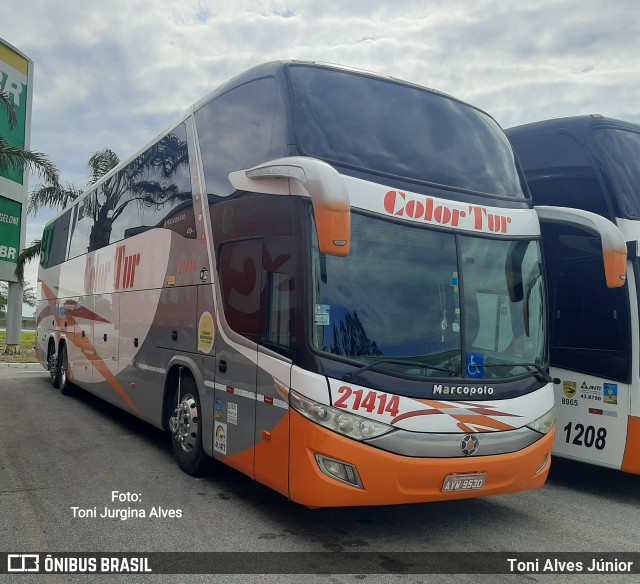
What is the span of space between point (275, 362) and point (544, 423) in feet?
7.64

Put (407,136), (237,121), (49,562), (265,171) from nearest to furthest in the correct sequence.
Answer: (49,562), (265,171), (407,136), (237,121)

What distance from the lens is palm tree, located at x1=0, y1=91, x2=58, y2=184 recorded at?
52.6 feet

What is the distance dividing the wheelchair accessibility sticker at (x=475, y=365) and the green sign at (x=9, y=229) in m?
22.9

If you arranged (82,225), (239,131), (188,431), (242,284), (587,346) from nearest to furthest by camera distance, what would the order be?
(242,284) < (239,131) < (188,431) < (587,346) < (82,225)

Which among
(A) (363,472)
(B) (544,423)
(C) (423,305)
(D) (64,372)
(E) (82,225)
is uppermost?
(E) (82,225)

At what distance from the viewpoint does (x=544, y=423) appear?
18.4 feet

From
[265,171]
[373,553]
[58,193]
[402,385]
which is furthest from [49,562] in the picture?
[58,193]

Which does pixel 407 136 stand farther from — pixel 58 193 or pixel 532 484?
pixel 58 193

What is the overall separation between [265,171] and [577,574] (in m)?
3.76

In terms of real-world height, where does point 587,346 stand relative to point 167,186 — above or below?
below

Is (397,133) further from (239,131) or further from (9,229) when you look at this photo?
(9,229)

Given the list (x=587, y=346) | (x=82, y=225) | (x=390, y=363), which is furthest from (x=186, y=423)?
(x=82, y=225)

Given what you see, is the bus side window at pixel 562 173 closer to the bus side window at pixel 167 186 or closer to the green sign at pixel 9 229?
the bus side window at pixel 167 186

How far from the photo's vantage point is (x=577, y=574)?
15.4 ft
